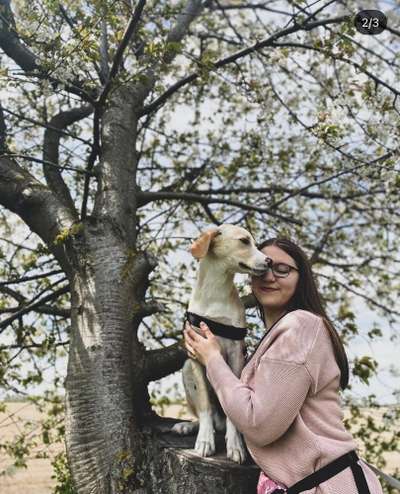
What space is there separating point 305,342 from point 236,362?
0.86 meters

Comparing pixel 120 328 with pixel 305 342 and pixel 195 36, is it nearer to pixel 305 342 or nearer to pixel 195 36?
pixel 305 342

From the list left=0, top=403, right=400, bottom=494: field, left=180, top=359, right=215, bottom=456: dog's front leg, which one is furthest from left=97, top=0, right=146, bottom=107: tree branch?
left=0, top=403, right=400, bottom=494: field

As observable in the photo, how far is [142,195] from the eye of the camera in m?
5.94

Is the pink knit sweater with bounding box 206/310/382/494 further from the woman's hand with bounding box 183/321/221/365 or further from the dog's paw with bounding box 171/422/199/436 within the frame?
the dog's paw with bounding box 171/422/199/436

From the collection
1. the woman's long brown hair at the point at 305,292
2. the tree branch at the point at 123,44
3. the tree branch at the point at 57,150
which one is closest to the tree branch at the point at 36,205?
the tree branch at the point at 57,150

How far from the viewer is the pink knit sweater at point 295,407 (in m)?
2.20

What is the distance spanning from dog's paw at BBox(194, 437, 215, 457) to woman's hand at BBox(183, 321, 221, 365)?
0.46 meters

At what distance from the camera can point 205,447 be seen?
9.98ft

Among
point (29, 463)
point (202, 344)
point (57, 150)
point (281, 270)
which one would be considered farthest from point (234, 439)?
point (29, 463)

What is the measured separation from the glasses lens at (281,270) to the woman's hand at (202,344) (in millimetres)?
491

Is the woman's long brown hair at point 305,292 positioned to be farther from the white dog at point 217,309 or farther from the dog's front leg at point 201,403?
the dog's front leg at point 201,403

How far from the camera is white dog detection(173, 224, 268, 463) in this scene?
309 cm

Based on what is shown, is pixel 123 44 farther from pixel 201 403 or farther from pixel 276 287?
pixel 201 403

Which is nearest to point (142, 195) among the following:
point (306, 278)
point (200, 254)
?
point (200, 254)
